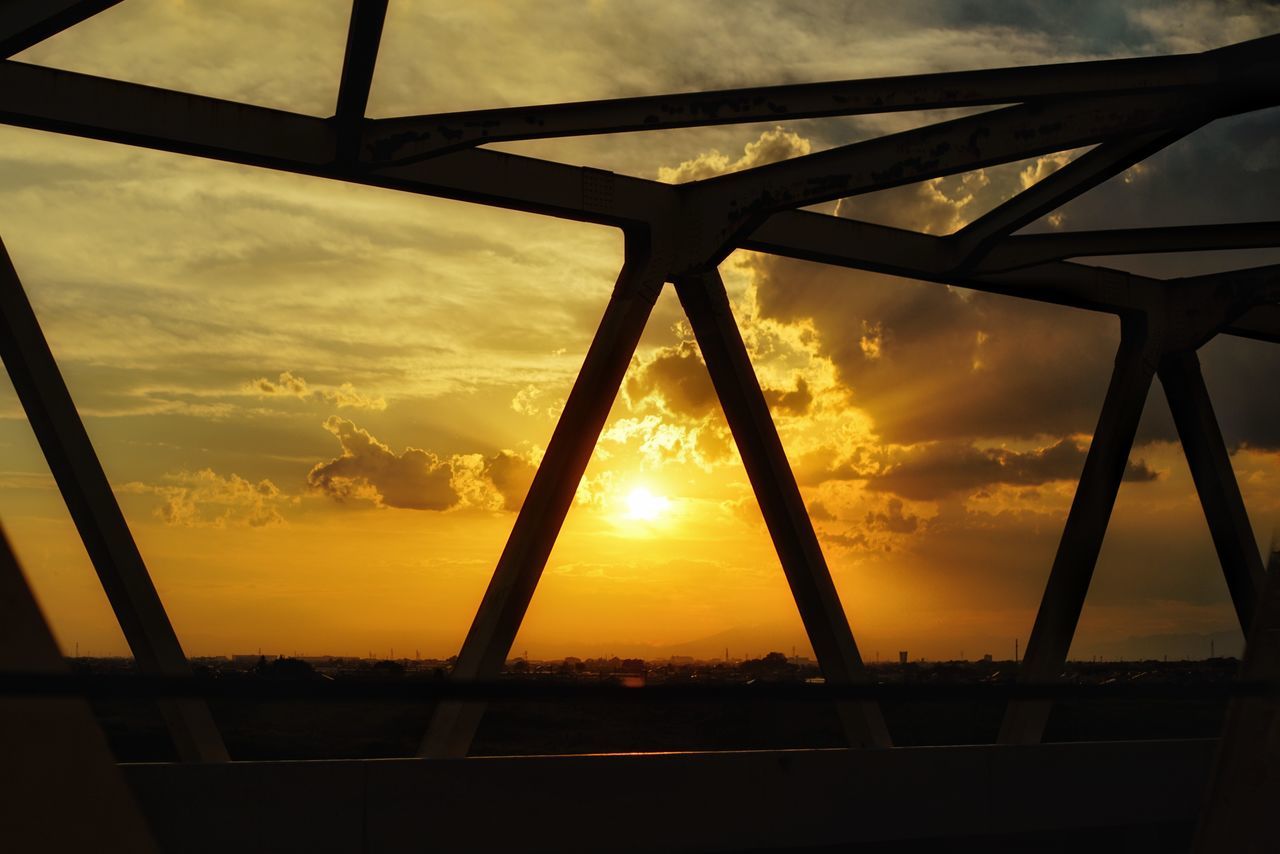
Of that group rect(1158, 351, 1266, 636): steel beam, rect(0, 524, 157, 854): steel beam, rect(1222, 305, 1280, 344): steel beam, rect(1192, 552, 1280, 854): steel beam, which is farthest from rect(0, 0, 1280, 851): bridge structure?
rect(0, 524, 157, 854): steel beam

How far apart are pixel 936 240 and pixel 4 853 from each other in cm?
922

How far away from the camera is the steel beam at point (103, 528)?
6895mm

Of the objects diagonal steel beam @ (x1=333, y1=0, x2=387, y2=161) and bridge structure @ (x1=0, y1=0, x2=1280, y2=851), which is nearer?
diagonal steel beam @ (x1=333, y1=0, x2=387, y2=161)

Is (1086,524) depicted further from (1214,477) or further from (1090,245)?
(1090,245)

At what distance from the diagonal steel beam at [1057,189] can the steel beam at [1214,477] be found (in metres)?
2.34

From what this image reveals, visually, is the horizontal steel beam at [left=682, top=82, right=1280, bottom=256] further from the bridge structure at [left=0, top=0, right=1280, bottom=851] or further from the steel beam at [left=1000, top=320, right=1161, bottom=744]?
the steel beam at [left=1000, top=320, right=1161, bottom=744]

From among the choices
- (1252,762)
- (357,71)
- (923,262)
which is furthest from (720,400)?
(1252,762)

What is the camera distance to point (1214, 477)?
1141 centimetres

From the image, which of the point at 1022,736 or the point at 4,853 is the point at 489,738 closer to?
the point at 1022,736

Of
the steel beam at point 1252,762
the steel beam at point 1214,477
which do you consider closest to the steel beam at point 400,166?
the steel beam at point 1214,477

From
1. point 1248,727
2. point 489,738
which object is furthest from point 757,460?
point 489,738

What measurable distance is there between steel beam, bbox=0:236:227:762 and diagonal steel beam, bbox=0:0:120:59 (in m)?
1.36

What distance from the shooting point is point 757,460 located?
9000mm

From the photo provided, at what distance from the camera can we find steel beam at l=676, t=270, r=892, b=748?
8.74 meters
